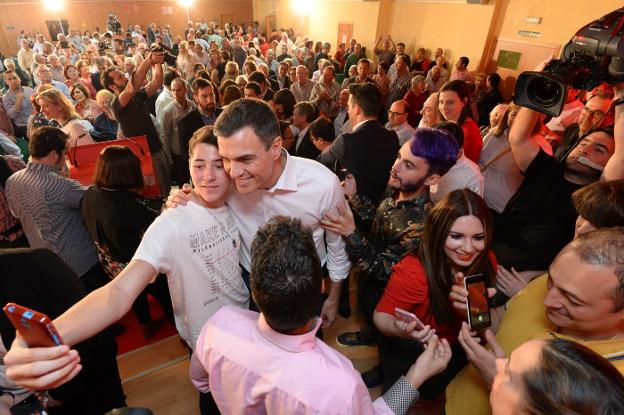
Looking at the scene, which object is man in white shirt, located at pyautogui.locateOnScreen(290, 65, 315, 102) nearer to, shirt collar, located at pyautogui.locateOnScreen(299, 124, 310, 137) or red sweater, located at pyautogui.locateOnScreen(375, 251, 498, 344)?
shirt collar, located at pyautogui.locateOnScreen(299, 124, 310, 137)

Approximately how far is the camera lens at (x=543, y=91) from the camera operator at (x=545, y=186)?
12cm

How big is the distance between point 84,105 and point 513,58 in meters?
8.21

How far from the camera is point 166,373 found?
2342mm

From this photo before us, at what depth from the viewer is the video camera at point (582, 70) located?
1842 millimetres

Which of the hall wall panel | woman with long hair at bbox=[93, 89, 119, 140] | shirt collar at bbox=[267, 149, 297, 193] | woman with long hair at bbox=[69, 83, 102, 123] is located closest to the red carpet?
shirt collar at bbox=[267, 149, 297, 193]

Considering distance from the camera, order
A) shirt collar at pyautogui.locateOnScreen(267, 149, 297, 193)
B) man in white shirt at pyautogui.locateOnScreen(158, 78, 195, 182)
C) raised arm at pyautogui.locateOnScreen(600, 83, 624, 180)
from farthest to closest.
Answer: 1. man in white shirt at pyautogui.locateOnScreen(158, 78, 195, 182)
2. raised arm at pyautogui.locateOnScreen(600, 83, 624, 180)
3. shirt collar at pyautogui.locateOnScreen(267, 149, 297, 193)

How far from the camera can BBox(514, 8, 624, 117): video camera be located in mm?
1842

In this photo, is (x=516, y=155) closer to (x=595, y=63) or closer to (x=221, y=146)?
(x=595, y=63)

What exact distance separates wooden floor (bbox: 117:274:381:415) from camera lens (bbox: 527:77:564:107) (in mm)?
2034

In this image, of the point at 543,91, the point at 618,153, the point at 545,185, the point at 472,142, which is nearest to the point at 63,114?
the point at 472,142

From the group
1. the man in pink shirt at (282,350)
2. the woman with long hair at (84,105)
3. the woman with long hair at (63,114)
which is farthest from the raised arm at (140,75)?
the man in pink shirt at (282,350)

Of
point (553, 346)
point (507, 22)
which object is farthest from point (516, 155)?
point (507, 22)

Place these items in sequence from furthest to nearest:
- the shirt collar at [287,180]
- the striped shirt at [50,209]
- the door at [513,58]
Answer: the door at [513,58], the striped shirt at [50,209], the shirt collar at [287,180]

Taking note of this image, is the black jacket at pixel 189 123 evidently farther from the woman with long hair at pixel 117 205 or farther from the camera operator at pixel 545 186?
the camera operator at pixel 545 186
